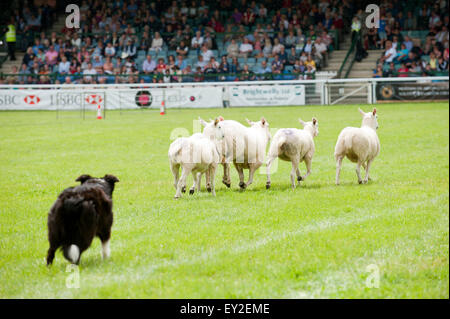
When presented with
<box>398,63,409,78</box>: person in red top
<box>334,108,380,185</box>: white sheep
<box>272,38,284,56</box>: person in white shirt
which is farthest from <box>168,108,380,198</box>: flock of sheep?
<box>272,38,284,56</box>: person in white shirt

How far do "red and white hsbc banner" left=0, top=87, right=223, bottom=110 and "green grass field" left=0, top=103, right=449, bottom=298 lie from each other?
52.9 feet

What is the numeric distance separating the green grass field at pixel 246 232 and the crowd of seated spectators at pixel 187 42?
66.6 feet

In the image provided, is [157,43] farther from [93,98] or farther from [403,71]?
[403,71]

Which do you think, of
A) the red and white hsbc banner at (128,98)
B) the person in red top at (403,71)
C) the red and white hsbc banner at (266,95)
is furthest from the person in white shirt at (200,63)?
the person in red top at (403,71)

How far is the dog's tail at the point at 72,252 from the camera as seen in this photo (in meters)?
5.76

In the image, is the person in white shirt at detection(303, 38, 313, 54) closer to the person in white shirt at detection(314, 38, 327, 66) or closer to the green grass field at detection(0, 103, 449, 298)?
the person in white shirt at detection(314, 38, 327, 66)

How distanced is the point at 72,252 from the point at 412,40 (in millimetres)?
33371

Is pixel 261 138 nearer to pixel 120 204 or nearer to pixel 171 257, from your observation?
pixel 120 204

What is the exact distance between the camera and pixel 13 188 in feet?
39.6

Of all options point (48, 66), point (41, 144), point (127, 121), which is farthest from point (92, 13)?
point (41, 144)

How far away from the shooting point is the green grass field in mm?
5625

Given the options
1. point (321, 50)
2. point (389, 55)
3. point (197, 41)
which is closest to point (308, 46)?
point (321, 50)

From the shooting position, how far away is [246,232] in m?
7.79

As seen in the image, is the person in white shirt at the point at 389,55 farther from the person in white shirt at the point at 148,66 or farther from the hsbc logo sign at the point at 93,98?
the hsbc logo sign at the point at 93,98
